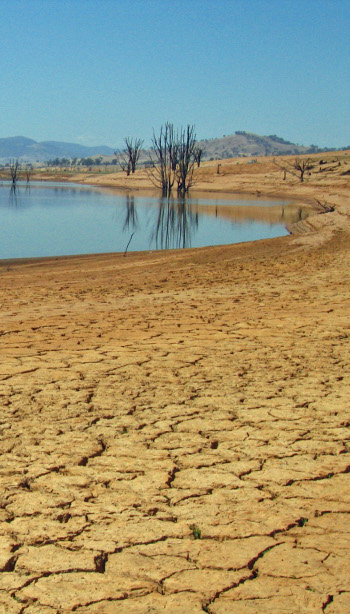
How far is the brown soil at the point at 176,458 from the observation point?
2453mm

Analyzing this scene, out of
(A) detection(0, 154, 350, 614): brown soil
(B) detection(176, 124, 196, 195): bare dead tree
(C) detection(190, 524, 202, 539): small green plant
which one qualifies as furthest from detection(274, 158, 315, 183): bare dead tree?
(C) detection(190, 524, 202, 539): small green plant

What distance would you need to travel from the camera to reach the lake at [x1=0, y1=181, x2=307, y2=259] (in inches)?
719

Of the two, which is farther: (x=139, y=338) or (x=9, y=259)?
(x=9, y=259)

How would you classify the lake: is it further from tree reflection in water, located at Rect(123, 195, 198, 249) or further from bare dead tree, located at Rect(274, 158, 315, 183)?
bare dead tree, located at Rect(274, 158, 315, 183)

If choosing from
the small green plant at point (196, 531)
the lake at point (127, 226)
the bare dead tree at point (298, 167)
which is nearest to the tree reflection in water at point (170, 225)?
the lake at point (127, 226)

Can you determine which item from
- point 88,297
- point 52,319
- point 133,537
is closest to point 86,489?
point 133,537

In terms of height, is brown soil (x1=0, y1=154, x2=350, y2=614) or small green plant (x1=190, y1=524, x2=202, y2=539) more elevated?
brown soil (x1=0, y1=154, x2=350, y2=614)

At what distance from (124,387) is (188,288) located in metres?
4.78

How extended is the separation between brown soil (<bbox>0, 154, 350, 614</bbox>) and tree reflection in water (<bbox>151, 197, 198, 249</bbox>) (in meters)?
11.2

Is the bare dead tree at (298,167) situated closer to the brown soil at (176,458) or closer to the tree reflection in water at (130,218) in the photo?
the tree reflection in water at (130,218)

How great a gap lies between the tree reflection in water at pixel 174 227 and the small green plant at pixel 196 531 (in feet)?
50.9

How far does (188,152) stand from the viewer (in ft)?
187

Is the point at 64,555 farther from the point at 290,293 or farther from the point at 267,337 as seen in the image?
the point at 290,293

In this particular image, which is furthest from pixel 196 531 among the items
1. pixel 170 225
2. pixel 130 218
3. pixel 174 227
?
pixel 130 218
